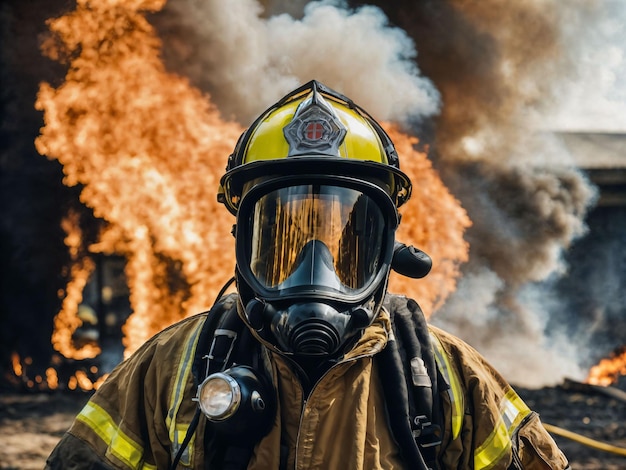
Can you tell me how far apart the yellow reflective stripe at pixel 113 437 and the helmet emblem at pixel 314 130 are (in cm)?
96

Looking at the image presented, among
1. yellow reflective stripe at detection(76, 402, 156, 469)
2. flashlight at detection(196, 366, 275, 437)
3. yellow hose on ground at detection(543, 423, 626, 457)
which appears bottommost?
yellow reflective stripe at detection(76, 402, 156, 469)

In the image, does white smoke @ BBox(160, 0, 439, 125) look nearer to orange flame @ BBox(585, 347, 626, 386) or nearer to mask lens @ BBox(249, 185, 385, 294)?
orange flame @ BBox(585, 347, 626, 386)

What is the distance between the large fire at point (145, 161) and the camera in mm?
8516

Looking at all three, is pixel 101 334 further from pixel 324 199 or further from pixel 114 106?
pixel 324 199

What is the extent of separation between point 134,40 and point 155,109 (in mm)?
1069

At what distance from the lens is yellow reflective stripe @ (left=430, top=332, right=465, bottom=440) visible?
1996 millimetres

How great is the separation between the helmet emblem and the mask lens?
14cm

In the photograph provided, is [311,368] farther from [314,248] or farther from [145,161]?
[145,161]

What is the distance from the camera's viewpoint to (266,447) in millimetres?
1906

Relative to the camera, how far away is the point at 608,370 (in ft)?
39.8

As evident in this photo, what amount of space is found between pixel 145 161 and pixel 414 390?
294 inches

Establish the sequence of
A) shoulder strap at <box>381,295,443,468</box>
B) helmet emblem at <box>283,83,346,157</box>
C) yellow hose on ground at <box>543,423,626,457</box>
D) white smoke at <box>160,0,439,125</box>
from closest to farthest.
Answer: shoulder strap at <box>381,295,443,468</box>
helmet emblem at <box>283,83,346,157</box>
yellow hose on ground at <box>543,423,626,457</box>
white smoke at <box>160,0,439,125</box>

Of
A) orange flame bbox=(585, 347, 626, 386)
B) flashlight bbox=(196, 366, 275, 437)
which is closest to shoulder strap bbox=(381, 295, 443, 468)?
flashlight bbox=(196, 366, 275, 437)

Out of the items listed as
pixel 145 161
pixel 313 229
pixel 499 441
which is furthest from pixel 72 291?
pixel 499 441
